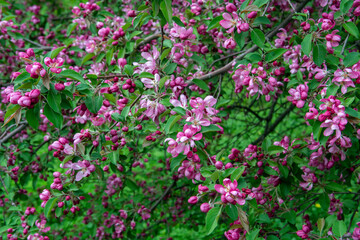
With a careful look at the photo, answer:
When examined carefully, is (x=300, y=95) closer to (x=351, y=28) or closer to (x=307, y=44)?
(x=307, y=44)

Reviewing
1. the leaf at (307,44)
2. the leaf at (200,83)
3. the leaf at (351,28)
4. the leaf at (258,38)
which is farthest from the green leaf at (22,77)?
the leaf at (351,28)

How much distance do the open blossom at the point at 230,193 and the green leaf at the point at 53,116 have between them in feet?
2.55

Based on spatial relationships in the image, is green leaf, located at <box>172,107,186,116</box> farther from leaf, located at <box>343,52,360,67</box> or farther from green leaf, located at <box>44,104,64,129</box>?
leaf, located at <box>343,52,360,67</box>

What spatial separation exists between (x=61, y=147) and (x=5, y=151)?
1.04 meters

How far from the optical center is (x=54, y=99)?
1562mm

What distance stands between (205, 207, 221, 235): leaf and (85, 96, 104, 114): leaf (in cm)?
77

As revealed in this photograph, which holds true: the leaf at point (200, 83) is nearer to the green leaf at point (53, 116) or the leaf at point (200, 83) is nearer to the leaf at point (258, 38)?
the leaf at point (258, 38)

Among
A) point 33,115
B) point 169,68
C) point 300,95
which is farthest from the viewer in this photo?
point 169,68

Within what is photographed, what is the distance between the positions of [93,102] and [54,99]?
0.83 feet

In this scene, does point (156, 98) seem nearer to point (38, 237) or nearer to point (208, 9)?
point (208, 9)

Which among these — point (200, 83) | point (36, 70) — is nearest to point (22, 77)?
point (36, 70)

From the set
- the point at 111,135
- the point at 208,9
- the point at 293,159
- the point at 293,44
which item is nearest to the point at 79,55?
the point at 208,9

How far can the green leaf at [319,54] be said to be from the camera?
178 cm

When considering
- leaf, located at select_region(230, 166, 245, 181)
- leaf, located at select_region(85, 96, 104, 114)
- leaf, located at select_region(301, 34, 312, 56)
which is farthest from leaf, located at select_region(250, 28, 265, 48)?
leaf, located at select_region(85, 96, 104, 114)
